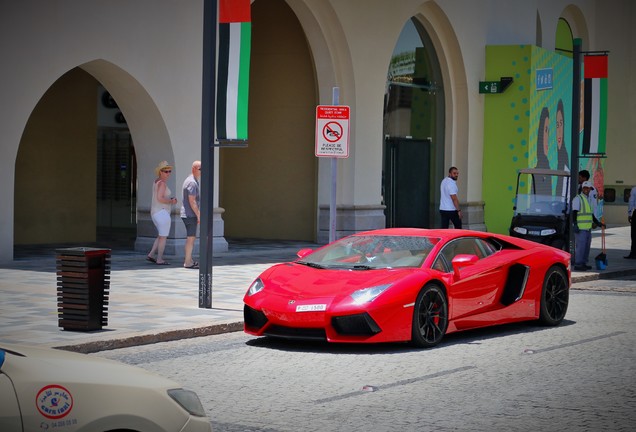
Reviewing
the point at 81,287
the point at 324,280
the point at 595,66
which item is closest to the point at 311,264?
the point at 324,280

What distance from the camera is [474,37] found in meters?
31.9

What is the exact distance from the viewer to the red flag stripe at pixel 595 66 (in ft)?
82.1

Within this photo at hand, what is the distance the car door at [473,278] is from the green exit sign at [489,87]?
19809 millimetres

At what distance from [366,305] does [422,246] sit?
4.95 ft

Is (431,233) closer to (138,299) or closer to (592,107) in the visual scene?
(138,299)

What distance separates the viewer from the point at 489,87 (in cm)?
3191

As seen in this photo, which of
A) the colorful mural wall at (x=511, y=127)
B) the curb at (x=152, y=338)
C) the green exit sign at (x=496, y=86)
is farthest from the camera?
the green exit sign at (x=496, y=86)

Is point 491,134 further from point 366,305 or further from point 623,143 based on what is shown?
point 366,305

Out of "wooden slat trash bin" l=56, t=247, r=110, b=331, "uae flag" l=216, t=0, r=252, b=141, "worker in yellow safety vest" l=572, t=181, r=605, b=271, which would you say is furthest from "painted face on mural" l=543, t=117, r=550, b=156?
"wooden slat trash bin" l=56, t=247, r=110, b=331

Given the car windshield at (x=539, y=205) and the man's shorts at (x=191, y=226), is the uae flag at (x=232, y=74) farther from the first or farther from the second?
the car windshield at (x=539, y=205)

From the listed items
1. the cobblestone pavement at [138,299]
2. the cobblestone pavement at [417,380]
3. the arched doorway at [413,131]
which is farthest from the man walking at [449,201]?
the cobblestone pavement at [417,380]

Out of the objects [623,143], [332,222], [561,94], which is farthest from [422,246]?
[623,143]

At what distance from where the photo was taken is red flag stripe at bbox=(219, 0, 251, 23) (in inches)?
561

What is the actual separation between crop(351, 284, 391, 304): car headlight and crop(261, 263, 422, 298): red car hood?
0.06 meters
